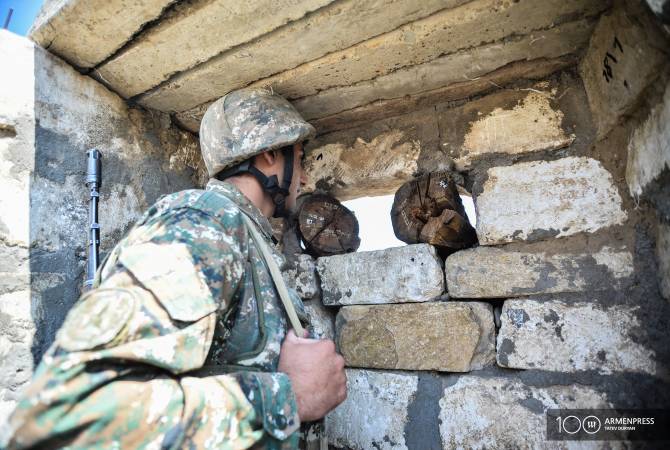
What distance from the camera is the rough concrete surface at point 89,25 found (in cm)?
142

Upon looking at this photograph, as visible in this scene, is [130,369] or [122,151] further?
[122,151]

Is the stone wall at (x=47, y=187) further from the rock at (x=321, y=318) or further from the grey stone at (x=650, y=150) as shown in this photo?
the grey stone at (x=650, y=150)

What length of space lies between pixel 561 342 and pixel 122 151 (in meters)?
2.08

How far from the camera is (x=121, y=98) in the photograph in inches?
77.5

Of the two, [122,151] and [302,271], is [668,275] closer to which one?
[302,271]

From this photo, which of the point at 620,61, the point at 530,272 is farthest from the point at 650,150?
the point at 530,272

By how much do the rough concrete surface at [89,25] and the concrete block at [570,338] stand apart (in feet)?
5.81

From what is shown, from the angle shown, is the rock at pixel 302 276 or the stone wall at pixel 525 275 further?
the rock at pixel 302 276

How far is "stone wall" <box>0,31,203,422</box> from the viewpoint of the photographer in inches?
59.1

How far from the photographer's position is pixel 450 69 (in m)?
1.73

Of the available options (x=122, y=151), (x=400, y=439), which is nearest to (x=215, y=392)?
(x=400, y=439)

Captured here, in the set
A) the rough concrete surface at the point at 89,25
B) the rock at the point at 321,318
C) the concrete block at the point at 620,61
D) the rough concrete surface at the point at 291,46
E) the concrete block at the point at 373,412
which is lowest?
the concrete block at the point at 373,412

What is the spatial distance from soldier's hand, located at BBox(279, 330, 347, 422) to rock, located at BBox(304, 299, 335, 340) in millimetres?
897

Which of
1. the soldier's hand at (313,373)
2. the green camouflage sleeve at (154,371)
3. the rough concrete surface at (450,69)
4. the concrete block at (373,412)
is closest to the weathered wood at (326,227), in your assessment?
the rough concrete surface at (450,69)
